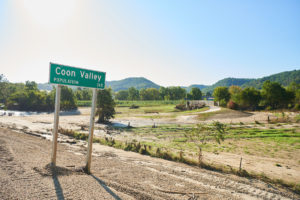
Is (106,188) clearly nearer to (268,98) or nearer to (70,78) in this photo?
(70,78)

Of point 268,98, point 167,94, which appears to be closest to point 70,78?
point 268,98

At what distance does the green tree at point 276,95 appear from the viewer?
7281 cm

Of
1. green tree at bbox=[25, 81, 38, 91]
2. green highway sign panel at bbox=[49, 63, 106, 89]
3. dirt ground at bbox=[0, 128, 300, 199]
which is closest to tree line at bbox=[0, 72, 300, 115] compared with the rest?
green tree at bbox=[25, 81, 38, 91]

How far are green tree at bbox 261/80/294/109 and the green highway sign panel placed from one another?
81.3 meters

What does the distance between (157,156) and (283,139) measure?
69.9 feet

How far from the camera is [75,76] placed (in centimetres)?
782

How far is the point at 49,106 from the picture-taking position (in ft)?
284

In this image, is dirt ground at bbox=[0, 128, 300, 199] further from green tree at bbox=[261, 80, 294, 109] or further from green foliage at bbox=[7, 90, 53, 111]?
green foliage at bbox=[7, 90, 53, 111]

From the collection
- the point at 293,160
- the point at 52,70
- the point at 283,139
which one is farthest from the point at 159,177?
the point at 283,139

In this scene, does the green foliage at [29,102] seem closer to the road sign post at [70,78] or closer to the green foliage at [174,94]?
the road sign post at [70,78]

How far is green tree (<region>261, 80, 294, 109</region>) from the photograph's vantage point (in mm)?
72812

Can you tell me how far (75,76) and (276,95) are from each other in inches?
3318

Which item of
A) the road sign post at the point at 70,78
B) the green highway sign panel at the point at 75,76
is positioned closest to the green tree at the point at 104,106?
the road sign post at the point at 70,78

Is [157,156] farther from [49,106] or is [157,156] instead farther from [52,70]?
[49,106]
